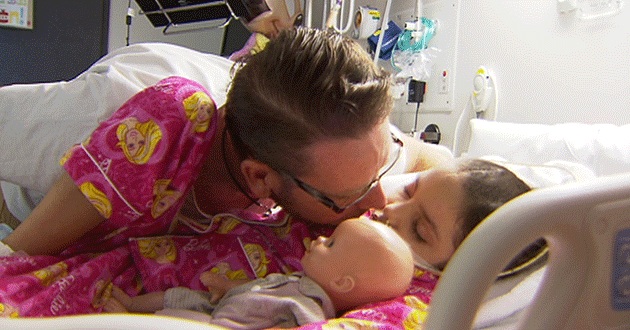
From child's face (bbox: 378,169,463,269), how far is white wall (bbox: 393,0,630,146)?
3.75ft

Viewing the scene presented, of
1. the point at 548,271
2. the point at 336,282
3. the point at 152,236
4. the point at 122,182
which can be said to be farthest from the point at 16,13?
the point at 548,271

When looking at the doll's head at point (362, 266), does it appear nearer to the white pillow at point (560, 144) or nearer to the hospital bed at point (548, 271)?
the hospital bed at point (548, 271)

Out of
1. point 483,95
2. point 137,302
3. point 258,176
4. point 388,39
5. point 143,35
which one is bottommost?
point 137,302

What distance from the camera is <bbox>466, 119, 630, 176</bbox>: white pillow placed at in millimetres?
1449

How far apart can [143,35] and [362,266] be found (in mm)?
3720

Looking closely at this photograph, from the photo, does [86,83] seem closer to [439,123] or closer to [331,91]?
[331,91]

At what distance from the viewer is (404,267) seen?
0.96m

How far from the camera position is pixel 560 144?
5.30 feet

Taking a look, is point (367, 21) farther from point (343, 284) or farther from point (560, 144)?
point (343, 284)

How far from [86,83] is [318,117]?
0.68 metres

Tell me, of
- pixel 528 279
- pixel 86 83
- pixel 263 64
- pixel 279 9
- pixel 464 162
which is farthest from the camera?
pixel 279 9

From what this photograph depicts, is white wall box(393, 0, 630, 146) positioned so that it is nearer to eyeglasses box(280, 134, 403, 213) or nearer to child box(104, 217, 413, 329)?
eyeglasses box(280, 134, 403, 213)

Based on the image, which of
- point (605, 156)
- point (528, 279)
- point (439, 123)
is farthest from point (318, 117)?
point (439, 123)

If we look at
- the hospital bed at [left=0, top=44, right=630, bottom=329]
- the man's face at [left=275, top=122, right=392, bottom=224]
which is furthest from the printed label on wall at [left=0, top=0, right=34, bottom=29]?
the hospital bed at [left=0, top=44, right=630, bottom=329]
